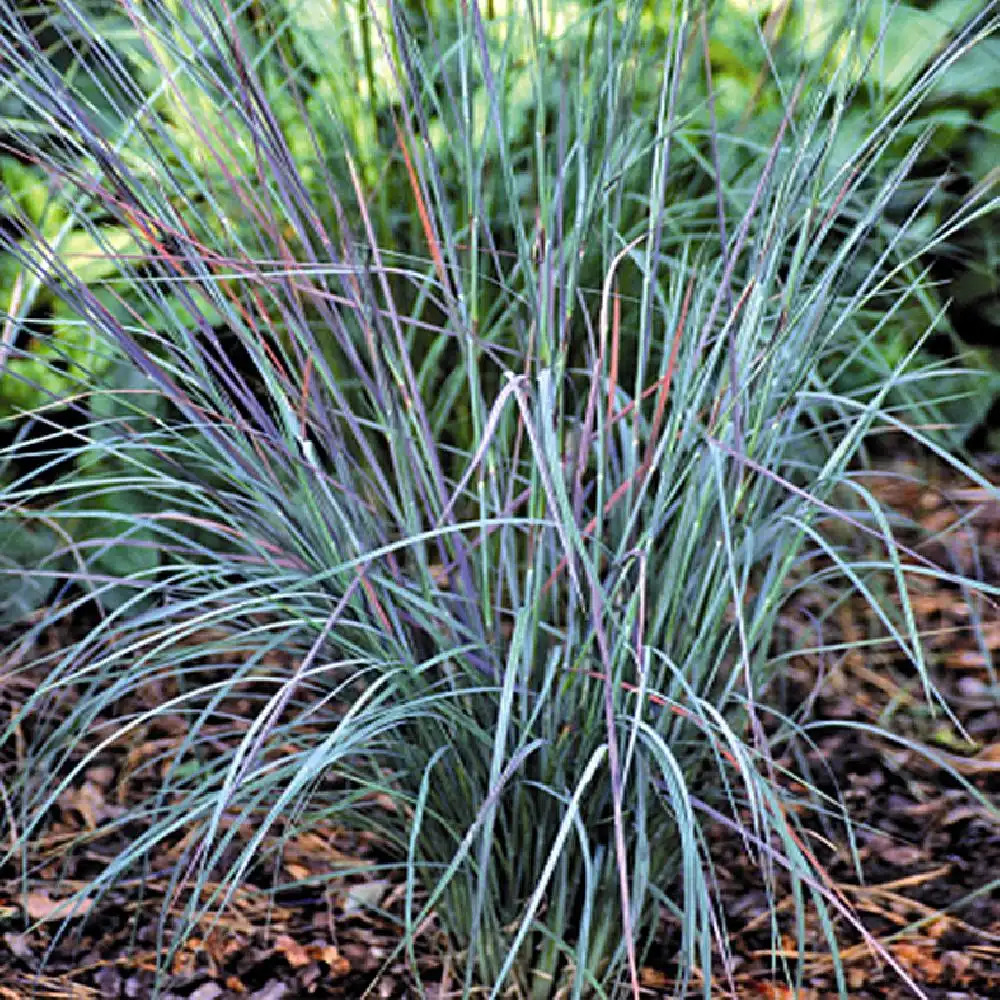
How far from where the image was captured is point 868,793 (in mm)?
2012

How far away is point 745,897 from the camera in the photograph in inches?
72.0

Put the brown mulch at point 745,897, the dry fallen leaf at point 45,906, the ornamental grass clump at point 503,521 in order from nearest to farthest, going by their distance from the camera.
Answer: the ornamental grass clump at point 503,521, the brown mulch at point 745,897, the dry fallen leaf at point 45,906

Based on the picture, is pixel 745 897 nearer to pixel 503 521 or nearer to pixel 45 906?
pixel 503 521

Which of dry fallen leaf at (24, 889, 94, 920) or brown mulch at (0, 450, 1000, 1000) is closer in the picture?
brown mulch at (0, 450, 1000, 1000)

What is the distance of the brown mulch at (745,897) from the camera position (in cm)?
170

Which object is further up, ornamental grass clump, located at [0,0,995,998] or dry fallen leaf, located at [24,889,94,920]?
ornamental grass clump, located at [0,0,995,998]

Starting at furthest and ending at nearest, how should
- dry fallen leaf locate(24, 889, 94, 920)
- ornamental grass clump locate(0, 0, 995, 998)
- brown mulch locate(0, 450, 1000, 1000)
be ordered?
1. dry fallen leaf locate(24, 889, 94, 920)
2. brown mulch locate(0, 450, 1000, 1000)
3. ornamental grass clump locate(0, 0, 995, 998)

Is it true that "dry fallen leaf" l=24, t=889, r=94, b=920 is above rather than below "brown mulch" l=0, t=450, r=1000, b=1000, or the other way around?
above

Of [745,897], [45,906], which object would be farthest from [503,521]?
[45,906]

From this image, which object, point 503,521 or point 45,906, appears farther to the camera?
point 45,906

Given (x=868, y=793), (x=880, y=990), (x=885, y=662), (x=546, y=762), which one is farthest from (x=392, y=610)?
(x=885, y=662)

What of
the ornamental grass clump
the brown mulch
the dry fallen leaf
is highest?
the ornamental grass clump

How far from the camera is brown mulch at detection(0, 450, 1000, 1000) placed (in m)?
1.70

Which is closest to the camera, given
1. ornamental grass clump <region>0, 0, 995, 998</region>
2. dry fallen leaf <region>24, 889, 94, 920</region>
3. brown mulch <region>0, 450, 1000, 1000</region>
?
ornamental grass clump <region>0, 0, 995, 998</region>
